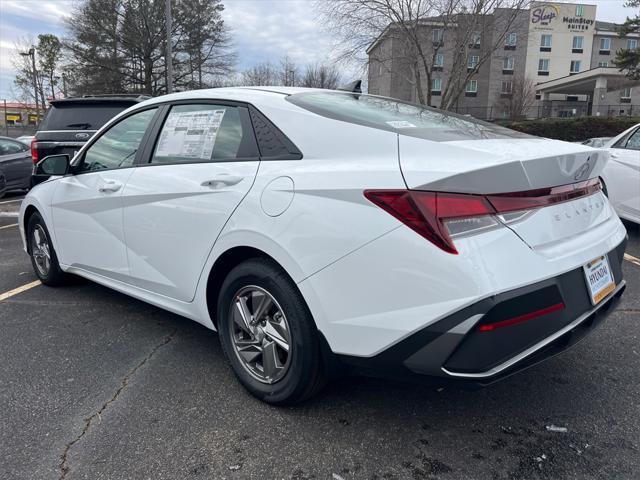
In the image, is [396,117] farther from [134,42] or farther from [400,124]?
[134,42]

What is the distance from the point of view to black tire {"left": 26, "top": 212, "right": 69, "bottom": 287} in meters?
4.42

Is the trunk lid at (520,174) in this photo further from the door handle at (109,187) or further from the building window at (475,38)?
the building window at (475,38)

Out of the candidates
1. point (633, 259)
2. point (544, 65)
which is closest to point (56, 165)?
point (633, 259)

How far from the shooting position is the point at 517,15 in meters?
24.9

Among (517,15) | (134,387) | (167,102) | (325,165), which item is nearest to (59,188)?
(167,102)

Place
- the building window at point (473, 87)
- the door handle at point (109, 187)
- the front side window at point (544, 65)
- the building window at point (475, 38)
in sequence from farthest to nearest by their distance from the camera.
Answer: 1. the front side window at point (544, 65)
2. the building window at point (473, 87)
3. the building window at point (475, 38)
4. the door handle at point (109, 187)

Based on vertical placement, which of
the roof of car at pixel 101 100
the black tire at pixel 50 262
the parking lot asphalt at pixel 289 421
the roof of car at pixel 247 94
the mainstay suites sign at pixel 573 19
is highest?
the mainstay suites sign at pixel 573 19

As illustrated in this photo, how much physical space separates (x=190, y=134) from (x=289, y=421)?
1.74m

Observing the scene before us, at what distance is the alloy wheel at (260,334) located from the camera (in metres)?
2.48

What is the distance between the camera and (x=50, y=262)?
4477 millimetres

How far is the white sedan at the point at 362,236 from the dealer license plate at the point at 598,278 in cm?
1

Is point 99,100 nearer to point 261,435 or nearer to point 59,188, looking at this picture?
point 59,188

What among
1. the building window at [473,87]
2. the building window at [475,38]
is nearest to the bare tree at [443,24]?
the building window at [475,38]

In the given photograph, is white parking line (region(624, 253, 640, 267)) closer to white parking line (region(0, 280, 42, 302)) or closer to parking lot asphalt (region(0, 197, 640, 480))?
parking lot asphalt (region(0, 197, 640, 480))
